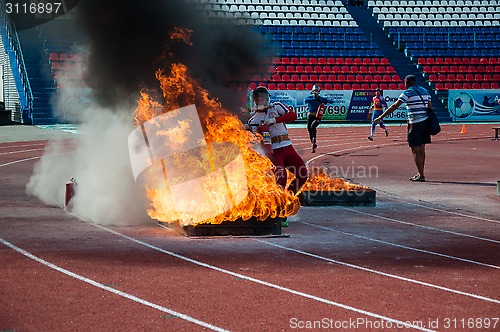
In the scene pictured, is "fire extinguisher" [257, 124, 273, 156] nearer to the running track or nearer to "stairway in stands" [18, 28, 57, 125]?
the running track

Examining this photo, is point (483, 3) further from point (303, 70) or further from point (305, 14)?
point (303, 70)

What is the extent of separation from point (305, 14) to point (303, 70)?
5409 millimetres

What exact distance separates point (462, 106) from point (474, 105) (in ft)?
1.94

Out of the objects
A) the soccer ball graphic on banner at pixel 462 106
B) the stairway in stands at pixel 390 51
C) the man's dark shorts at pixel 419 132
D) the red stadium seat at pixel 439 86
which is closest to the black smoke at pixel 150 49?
the man's dark shorts at pixel 419 132

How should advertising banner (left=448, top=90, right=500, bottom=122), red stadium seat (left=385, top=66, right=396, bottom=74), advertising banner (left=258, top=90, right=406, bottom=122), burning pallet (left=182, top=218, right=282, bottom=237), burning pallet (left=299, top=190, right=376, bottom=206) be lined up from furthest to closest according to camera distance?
red stadium seat (left=385, top=66, right=396, bottom=74), advertising banner (left=448, top=90, right=500, bottom=122), advertising banner (left=258, top=90, right=406, bottom=122), burning pallet (left=299, top=190, right=376, bottom=206), burning pallet (left=182, top=218, right=282, bottom=237)

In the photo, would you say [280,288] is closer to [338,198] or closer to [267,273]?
[267,273]

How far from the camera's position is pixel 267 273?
7.58 meters

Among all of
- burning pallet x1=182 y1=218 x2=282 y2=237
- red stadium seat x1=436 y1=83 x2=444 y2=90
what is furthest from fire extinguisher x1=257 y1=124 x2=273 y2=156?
red stadium seat x1=436 y1=83 x2=444 y2=90

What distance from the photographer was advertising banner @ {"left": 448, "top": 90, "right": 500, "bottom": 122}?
40688 mm

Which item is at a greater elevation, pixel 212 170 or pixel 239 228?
pixel 212 170

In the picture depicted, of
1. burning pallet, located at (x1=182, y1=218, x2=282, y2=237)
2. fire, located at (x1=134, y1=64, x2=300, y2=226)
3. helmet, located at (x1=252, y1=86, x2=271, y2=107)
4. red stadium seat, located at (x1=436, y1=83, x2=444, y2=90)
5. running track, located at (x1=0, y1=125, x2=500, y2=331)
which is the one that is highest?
red stadium seat, located at (x1=436, y1=83, x2=444, y2=90)

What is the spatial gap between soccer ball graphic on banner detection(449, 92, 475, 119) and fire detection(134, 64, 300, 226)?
107 ft

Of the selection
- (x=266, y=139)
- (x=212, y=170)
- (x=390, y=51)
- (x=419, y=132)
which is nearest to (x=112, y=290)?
(x=212, y=170)

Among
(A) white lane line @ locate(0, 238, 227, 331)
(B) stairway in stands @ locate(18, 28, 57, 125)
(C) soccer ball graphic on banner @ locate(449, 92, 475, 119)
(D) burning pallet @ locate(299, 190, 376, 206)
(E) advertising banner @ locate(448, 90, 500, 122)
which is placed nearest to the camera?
(A) white lane line @ locate(0, 238, 227, 331)
